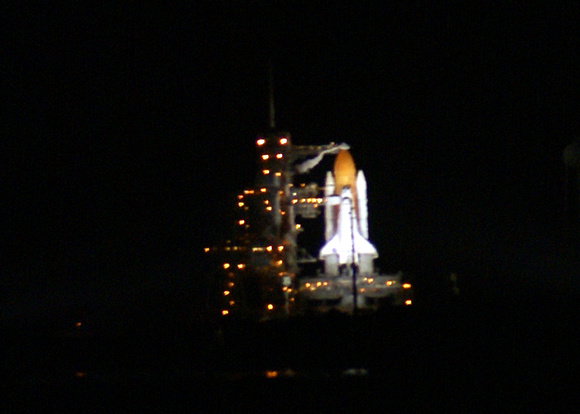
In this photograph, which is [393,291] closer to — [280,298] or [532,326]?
[280,298]

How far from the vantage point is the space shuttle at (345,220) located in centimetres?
4575

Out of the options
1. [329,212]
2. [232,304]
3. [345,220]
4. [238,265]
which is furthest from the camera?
[329,212]

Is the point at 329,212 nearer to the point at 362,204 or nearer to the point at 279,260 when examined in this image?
the point at 362,204

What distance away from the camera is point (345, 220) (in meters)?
46.2

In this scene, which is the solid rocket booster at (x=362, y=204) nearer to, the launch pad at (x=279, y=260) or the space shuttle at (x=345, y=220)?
the space shuttle at (x=345, y=220)

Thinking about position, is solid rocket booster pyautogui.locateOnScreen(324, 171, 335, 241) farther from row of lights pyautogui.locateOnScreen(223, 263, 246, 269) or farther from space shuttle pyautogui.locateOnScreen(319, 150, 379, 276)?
row of lights pyautogui.locateOnScreen(223, 263, 246, 269)

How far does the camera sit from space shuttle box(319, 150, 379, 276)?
45.8 m

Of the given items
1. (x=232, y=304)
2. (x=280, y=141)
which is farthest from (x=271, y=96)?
(x=232, y=304)

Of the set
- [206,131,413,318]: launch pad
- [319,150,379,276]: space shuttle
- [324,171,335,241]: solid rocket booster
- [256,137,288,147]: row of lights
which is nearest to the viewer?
[206,131,413,318]: launch pad

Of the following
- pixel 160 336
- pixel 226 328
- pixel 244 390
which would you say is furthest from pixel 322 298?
pixel 244 390

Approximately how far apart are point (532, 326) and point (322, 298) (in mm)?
19051

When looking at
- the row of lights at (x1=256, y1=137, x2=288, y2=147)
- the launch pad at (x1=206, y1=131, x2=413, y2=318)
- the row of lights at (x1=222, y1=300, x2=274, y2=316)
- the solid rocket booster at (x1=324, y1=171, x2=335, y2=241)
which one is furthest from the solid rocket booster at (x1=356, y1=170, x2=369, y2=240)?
the row of lights at (x1=222, y1=300, x2=274, y2=316)

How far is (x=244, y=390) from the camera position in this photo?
46.8ft

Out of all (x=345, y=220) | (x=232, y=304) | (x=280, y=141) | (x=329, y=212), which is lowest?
(x=232, y=304)
